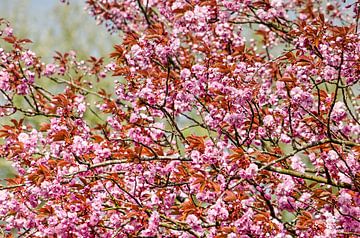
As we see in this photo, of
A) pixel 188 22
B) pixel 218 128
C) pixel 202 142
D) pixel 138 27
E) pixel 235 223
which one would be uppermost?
pixel 138 27

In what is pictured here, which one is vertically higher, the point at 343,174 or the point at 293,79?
the point at 293,79

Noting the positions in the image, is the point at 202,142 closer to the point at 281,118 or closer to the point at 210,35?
the point at 281,118

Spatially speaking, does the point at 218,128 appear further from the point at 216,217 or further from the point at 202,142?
the point at 216,217

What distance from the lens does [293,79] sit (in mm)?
3498

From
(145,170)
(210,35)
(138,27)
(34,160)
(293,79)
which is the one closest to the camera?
(293,79)

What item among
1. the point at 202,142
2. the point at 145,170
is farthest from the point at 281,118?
the point at 145,170

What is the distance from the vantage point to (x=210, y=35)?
5.34 m

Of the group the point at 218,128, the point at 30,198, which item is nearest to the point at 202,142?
the point at 218,128

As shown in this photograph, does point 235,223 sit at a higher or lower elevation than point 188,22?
lower

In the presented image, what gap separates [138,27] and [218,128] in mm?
3916

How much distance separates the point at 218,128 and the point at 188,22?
3.16 ft

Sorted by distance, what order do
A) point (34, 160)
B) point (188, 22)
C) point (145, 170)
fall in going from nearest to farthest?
point (145, 170) < point (34, 160) < point (188, 22)

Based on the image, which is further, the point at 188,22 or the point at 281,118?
the point at 188,22

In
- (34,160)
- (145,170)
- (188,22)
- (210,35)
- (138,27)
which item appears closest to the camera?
(145,170)
